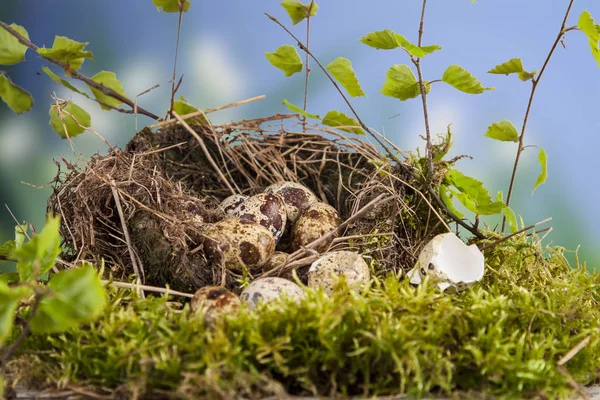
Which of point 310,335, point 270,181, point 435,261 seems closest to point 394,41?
point 435,261

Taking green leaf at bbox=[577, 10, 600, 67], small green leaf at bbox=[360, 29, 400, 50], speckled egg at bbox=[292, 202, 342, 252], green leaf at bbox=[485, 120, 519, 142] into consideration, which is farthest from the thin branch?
green leaf at bbox=[577, 10, 600, 67]

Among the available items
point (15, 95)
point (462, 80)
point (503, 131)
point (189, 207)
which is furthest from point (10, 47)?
point (503, 131)

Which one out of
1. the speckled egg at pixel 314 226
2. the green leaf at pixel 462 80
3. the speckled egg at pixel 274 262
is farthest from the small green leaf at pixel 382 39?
the speckled egg at pixel 274 262

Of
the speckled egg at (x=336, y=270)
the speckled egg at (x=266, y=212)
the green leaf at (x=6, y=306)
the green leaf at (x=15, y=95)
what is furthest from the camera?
the green leaf at (x=15, y=95)

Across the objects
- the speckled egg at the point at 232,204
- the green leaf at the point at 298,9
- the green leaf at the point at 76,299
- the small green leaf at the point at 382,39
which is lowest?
the green leaf at the point at 76,299

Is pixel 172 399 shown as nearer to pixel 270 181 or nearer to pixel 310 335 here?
pixel 310 335

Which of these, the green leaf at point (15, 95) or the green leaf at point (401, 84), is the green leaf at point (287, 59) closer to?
the green leaf at point (401, 84)

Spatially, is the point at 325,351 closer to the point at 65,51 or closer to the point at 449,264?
the point at 449,264
